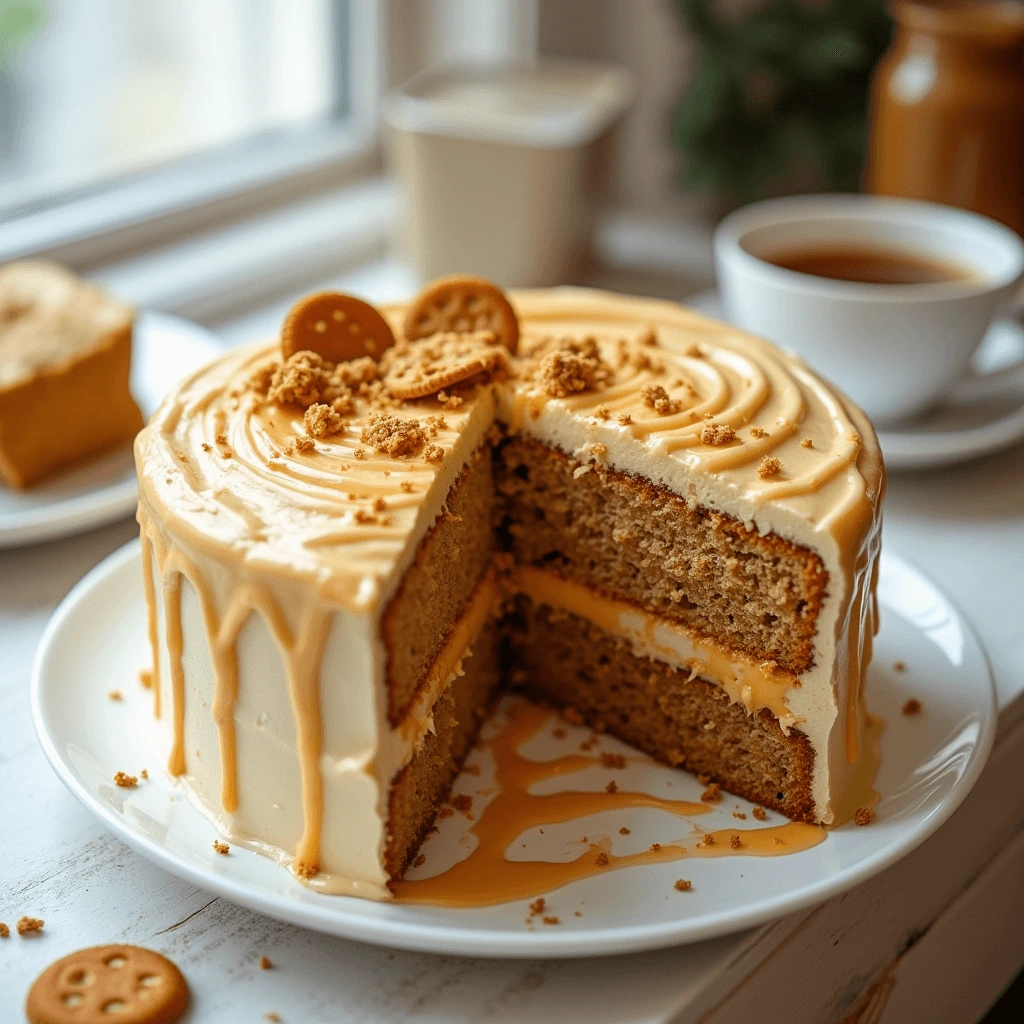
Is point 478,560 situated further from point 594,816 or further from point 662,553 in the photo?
point 594,816

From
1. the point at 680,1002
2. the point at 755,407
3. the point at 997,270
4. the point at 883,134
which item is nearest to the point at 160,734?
the point at 680,1002

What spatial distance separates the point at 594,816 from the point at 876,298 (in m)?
1.03

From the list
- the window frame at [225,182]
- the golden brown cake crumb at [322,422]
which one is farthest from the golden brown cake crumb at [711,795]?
the window frame at [225,182]

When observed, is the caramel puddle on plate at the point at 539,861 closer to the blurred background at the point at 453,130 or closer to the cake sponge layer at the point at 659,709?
the cake sponge layer at the point at 659,709

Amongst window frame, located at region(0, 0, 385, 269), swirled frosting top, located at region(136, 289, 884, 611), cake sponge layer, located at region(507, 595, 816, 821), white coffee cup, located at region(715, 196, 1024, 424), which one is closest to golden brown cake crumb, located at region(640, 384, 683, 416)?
swirled frosting top, located at region(136, 289, 884, 611)

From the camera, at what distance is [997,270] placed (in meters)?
2.19

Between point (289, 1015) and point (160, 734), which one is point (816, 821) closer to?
point (289, 1015)

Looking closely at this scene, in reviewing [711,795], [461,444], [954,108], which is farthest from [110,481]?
[954,108]

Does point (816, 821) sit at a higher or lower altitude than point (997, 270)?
lower

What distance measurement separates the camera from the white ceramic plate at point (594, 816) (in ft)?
4.03

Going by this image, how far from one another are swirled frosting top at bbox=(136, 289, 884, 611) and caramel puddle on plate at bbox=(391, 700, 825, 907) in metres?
0.35

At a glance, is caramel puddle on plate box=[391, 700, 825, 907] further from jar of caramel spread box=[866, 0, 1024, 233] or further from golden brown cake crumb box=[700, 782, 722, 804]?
jar of caramel spread box=[866, 0, 1024, 233]

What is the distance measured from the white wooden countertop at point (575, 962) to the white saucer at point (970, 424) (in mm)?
149

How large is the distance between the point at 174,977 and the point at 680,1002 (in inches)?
19.8
